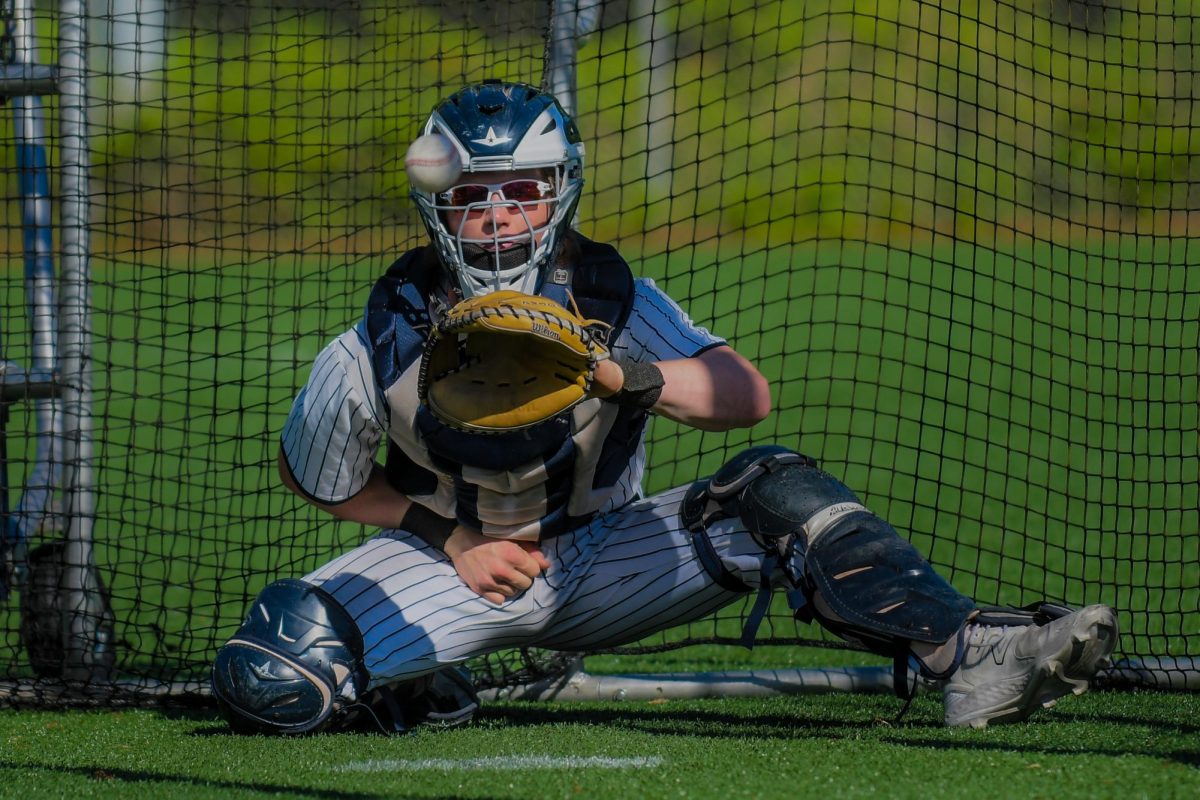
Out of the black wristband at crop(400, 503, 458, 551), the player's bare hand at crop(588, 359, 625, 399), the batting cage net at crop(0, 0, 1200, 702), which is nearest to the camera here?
the player's bare hand at crop(588, 359, 625, 399)

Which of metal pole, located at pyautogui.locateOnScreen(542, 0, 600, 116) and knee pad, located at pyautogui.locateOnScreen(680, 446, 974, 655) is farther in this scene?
metal pole, located at pyautogui.locateOnScreen(542, 0, 600, 116)

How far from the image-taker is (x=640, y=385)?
118 inches

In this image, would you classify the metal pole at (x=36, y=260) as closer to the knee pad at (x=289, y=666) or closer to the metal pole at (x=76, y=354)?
the metal pole at (x=76, y=354)

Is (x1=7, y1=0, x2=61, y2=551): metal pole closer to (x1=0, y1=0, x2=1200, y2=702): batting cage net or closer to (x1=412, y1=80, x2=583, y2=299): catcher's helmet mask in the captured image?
(x1=0, y1=0, x2=1200, y2=702): batting cage net

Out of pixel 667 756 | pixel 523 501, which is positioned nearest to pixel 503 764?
pixel 667 756

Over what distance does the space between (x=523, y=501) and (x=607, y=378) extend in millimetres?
656

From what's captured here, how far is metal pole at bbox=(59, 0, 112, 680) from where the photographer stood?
14.0ft

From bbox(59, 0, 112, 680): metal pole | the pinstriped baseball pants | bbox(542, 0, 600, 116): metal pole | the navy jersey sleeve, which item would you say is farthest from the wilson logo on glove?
bbox(59, 0, 112, 680): metal pole

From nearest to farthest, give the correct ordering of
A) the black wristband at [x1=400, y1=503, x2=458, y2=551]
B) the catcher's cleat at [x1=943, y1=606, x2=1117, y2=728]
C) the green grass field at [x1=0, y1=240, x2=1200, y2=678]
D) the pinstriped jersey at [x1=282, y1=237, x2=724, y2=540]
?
the catcher's cleat at [x1=943, y1=606, x2=1117, y2=728] < the pinstriped jersey at [x1=282, y1=237, x2=724, y2=540] < the black wristband at [x1=400, y1=503, x2=458, y2=551] < the green grass field at [x1=0, y1=240, x2=1200, y2=678]

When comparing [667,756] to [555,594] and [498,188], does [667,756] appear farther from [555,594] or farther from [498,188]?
[498,188]

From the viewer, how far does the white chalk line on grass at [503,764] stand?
2.86 m

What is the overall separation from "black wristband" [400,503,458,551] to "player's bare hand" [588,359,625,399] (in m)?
0.79

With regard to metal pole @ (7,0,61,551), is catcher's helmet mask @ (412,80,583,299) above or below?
above

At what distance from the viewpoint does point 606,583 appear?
3502 mm
